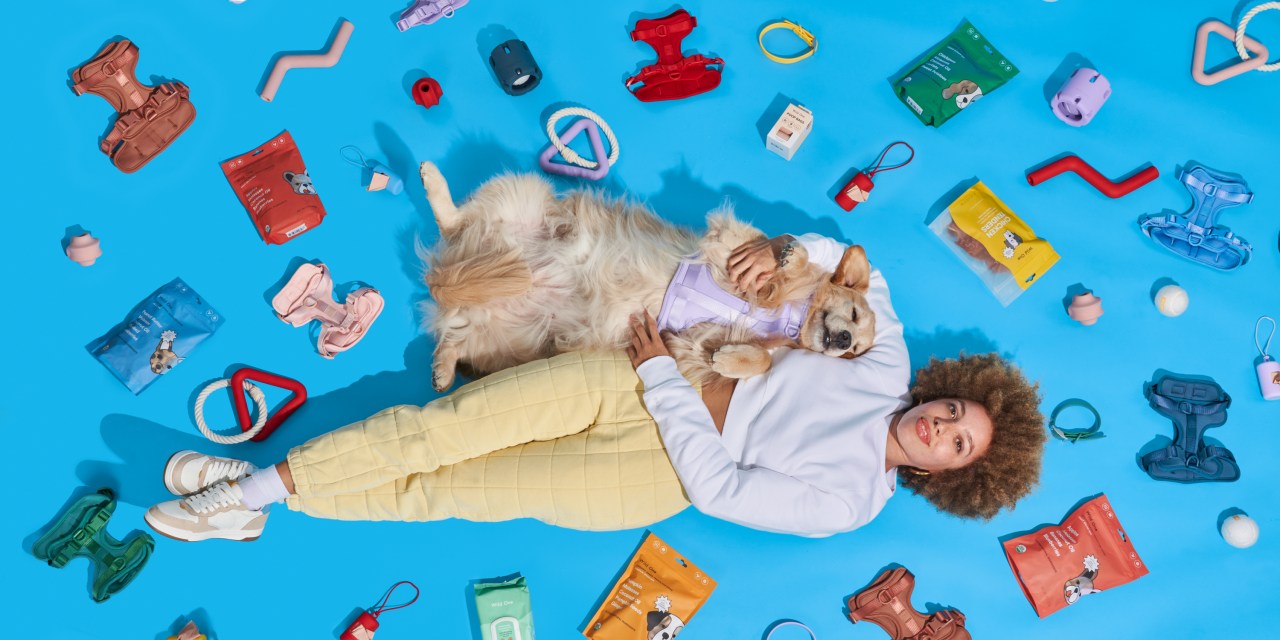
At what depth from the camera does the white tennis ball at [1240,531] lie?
2773 millimetres

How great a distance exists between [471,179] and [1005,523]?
2.07 metres

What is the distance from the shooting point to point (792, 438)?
7.73ft

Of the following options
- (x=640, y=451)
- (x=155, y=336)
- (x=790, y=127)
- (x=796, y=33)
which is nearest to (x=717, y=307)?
(x=640, y=451)

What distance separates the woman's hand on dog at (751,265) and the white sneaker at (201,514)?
148 centimetres

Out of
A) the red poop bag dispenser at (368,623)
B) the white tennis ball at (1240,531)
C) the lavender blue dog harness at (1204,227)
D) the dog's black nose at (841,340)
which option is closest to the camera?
the dog's black nose at (841,340)

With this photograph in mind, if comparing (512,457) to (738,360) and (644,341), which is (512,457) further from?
(738,360)

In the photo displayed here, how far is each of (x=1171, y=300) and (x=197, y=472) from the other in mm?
3060

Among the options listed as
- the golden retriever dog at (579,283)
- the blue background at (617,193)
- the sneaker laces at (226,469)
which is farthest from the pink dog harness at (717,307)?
the sneaker laces at (226,469)

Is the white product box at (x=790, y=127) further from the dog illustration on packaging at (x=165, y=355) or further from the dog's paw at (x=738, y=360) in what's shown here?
the dog illustration on packaging at (x=165, y=355)

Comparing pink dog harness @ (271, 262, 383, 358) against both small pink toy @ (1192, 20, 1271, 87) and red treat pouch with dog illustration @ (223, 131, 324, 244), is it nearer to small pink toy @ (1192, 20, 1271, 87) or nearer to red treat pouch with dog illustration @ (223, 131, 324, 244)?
red treat pouch with dog illustration @ (223, 131, 324, 244)

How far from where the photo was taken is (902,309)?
9.36ft

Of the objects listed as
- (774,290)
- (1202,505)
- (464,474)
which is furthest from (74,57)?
(1202,505)

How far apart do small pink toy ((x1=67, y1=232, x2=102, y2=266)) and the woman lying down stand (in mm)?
712

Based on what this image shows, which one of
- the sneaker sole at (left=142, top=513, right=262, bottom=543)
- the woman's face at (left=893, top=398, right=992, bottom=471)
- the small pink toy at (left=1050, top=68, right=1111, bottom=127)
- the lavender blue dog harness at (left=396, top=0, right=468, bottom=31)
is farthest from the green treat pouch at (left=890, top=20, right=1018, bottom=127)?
the sneaker sole at (left=142, top=513, right=262, bottom=543)
